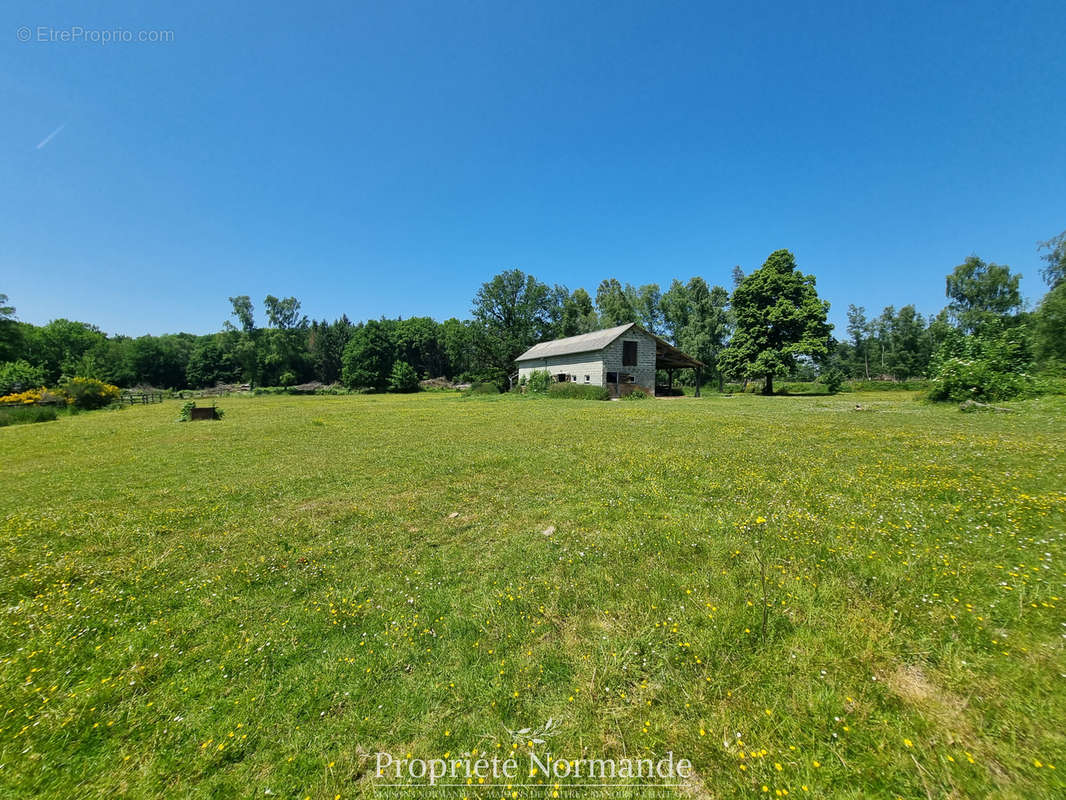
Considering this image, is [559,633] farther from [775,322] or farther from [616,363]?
[775,322]

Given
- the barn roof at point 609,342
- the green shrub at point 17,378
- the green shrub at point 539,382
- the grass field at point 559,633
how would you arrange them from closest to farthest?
the grass field at point 559,633
the green shrub at point 17,378
the barn roof at point 609,342
the green shrub at point 539,382

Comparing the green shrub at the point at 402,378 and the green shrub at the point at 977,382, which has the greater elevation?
the green shrub at the point at 402,378

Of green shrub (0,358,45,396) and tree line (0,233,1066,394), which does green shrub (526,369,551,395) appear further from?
green shrub (0,358,45,396)

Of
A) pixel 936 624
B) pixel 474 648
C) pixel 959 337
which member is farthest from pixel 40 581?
pixel 959 337

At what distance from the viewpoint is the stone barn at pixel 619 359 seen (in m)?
34.3

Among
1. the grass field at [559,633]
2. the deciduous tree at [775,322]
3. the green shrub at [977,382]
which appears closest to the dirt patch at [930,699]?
the grass field at [559,633]

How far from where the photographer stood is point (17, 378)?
3456 cm

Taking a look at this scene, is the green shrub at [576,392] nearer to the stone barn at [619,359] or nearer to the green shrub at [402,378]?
the stone barn at [619,359]

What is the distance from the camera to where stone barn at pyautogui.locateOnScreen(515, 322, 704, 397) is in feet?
112

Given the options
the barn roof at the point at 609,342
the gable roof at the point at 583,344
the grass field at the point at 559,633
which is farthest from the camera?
the barn roof at the point at 609,342

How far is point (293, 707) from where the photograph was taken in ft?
9.44

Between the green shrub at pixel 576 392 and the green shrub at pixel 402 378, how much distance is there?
3649 centimetres

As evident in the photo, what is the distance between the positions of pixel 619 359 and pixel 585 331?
27.0 metres

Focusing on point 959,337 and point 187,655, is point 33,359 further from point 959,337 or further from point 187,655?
point 959,337
